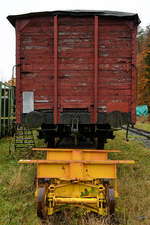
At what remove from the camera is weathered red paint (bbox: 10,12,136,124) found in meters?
4.44

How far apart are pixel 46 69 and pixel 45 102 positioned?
0.77 m

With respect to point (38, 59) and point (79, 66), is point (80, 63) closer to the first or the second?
point (79, 66)

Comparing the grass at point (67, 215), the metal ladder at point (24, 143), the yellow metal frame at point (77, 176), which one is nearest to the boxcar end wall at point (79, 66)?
the yellow metal frame at point (77, 176)

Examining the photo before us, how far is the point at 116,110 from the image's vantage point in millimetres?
4430

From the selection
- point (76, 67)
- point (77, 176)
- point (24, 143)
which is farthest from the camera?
point (24, 143)

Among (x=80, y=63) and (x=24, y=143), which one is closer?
(x=80, y=63)

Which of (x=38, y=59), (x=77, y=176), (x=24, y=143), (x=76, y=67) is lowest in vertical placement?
(x=24, y=143)

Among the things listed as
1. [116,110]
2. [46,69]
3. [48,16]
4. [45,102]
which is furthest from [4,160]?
[48,16]

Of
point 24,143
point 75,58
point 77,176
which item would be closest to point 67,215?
point 77,176

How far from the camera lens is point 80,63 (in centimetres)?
446

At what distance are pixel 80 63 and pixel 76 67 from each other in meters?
0.13

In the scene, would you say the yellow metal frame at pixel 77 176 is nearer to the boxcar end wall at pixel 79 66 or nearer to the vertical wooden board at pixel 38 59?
the boxcar end wall at pixel 79 66

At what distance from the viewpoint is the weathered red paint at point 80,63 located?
14.6ft

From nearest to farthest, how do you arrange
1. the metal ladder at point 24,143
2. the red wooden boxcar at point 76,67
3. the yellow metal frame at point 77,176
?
the yellow metal frame at point 77,176 < the red wooden boxcar at point 76,67 < the metal ladder at point 24,143
